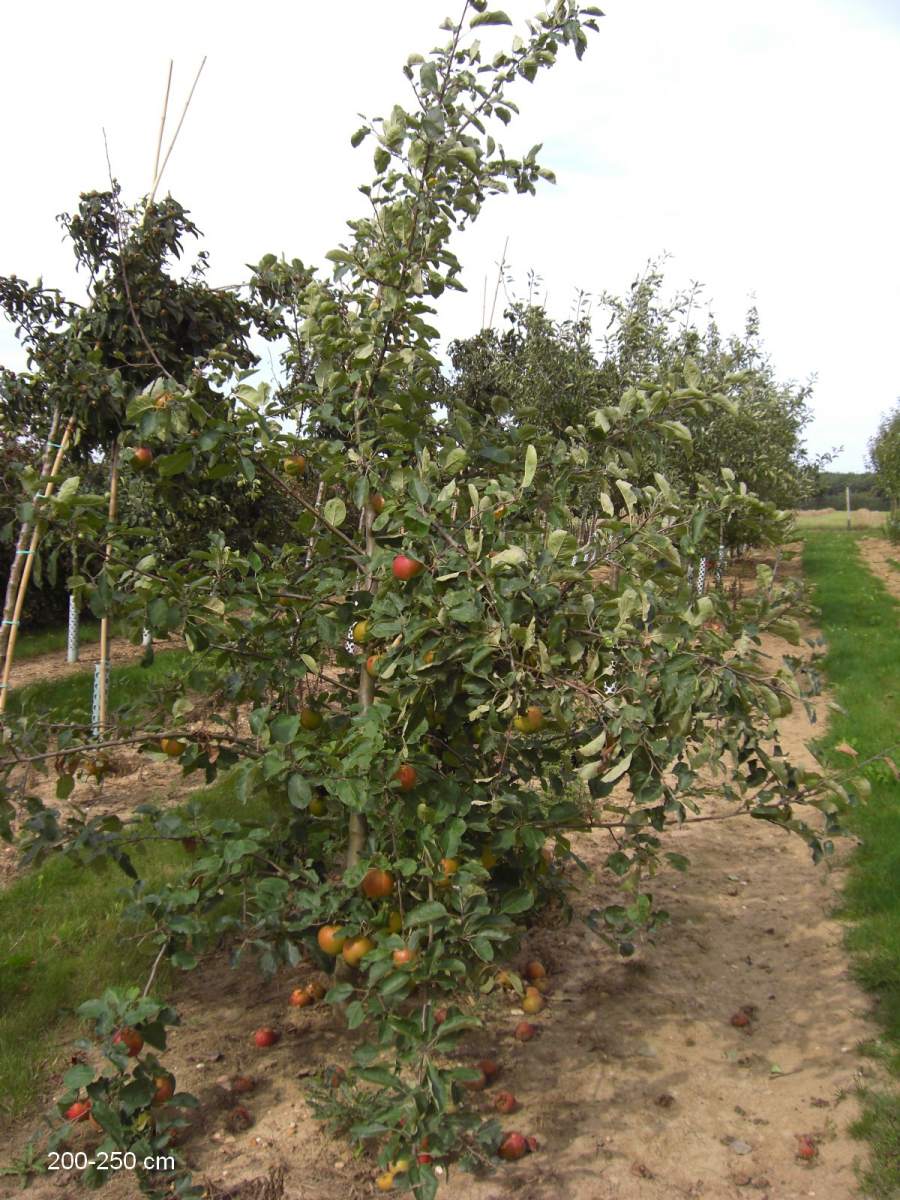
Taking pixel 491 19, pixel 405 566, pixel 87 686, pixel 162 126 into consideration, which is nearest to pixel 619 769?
pixel 405 566

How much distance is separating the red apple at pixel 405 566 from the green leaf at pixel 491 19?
1613 mm

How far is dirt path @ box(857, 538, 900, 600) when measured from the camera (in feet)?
61.6

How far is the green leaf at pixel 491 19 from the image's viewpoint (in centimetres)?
264

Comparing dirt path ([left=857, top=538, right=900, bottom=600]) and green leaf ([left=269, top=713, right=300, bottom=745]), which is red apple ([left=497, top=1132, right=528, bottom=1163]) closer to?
green leaf ([left=269, top=713, right=300, bottom=745])

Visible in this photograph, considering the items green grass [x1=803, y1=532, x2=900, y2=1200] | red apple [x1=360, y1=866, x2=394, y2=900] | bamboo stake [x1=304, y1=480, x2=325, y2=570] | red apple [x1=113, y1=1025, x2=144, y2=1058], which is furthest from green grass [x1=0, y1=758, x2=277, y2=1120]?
green grass [x1=803, y1=532, x2=900, y2=1200]

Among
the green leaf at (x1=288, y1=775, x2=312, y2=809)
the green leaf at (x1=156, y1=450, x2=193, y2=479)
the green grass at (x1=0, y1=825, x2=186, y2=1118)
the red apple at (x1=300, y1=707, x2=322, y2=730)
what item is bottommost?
the green grass at (x1=0, y1=825, x2=186, y2=1118)

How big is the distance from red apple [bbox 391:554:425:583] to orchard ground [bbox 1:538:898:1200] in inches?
49.0

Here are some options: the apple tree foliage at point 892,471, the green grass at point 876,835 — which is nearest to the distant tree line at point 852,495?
the apple tree foliage at point 892,471

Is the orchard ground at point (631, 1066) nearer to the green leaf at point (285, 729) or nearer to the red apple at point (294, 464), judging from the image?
the green leaf at point (285, 729)

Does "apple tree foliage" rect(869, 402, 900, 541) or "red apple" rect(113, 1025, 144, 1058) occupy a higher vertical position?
"apple tree foliage" rect(869, 402, 900, 541)

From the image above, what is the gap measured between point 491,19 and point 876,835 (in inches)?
181

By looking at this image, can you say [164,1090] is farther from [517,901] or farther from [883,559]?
[883,559]

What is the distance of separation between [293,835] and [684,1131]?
155 cm

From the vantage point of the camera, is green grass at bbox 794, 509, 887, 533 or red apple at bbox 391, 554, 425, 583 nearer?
red apple at bbox 391, 554, 425, 583
